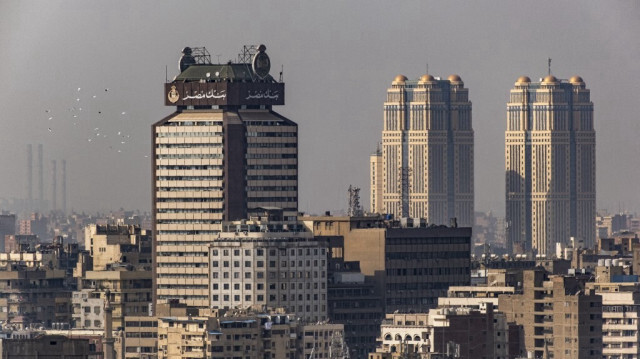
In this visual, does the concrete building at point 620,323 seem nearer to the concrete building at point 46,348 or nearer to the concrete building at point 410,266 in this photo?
the concrete building at point 410,266

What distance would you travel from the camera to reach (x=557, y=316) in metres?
169

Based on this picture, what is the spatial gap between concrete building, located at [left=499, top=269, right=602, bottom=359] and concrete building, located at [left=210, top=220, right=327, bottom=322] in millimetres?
10534

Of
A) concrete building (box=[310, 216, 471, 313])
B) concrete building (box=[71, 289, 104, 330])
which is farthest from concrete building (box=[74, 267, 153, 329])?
concrete building (box=[310, 216, 471, 313])

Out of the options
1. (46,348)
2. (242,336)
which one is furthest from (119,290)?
(46,348)

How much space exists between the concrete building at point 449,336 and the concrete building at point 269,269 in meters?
13.1

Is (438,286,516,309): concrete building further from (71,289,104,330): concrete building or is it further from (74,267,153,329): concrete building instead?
(71,289,104,330): concrete building

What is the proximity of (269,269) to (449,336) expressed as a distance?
20372 mm

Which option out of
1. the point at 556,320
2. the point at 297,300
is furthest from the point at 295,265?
the point at 556,320

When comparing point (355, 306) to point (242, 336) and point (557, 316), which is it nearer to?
point (557, 316)

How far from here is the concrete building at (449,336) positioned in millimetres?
155875

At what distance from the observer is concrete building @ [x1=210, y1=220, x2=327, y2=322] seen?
176m

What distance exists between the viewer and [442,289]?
19725 cm

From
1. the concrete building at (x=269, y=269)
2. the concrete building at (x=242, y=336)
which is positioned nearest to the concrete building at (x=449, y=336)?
the concrete building at (x=242, y=336)

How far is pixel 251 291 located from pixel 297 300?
3536 millimetres
